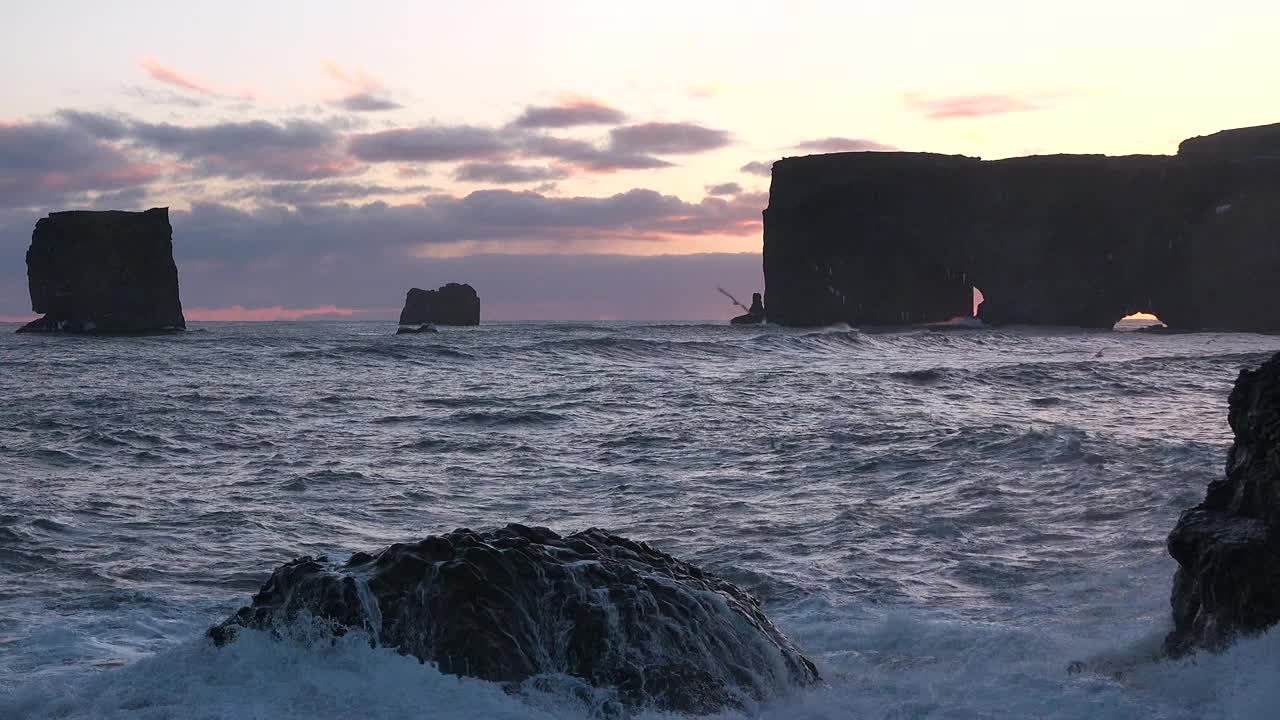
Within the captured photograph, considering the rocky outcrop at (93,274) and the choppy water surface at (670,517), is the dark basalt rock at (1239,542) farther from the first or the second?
the rocky outcrop at (93,274)

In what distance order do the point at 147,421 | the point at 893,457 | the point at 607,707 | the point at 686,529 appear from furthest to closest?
1. the point at 147,421
2. the point at 893,457
3. the point at 686,529
4. the point at 607,707

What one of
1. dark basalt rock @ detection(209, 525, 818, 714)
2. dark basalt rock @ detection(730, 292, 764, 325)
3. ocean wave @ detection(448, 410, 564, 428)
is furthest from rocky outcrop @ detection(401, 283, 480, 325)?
dark basalt rock @ detection(209, 525, 818, 714)

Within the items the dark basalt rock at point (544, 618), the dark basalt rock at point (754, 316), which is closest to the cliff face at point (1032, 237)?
the dark basalt rock at point (754, 316)

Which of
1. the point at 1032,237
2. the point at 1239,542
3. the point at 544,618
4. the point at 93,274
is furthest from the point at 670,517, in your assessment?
the point at 93,274

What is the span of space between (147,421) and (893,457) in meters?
12.0

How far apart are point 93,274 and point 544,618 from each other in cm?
8448

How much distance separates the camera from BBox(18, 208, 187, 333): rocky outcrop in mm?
79562

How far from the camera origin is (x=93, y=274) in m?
79.7

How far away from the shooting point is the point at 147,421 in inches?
703

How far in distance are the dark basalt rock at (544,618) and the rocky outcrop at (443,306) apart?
114m

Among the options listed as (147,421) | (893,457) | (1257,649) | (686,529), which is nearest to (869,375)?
(893,457)

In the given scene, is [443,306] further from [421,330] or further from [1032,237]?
[1032,237]

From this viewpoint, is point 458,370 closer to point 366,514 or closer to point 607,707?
point 366,514

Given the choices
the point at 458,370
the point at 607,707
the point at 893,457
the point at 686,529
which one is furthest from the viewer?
the point at 458,370
